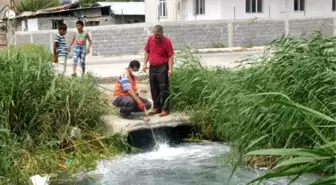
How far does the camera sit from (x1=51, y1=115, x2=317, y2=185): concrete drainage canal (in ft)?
21.7

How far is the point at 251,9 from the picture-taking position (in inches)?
1113

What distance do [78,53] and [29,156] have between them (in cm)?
515

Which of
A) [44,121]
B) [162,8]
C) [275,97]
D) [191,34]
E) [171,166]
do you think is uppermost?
[162,8]

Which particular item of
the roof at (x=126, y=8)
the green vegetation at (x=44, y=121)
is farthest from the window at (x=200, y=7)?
the green vegetation at (x=44, y=121)

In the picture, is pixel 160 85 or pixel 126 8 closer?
pixel 160 85

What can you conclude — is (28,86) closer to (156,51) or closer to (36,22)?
(156,51)

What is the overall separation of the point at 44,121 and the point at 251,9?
22093mm

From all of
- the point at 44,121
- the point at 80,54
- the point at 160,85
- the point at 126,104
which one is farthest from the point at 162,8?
the point at 44,121

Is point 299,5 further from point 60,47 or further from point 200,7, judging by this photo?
point 60,47

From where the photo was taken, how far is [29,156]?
6.98 metres

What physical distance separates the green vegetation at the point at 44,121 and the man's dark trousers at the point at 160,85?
1079 mm

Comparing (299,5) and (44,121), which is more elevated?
(299,5)

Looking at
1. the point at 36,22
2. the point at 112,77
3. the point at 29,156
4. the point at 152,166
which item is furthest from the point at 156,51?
the point at 36,22

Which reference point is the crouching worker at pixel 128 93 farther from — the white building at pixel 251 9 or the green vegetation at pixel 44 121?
the white building at pixel 251 9
